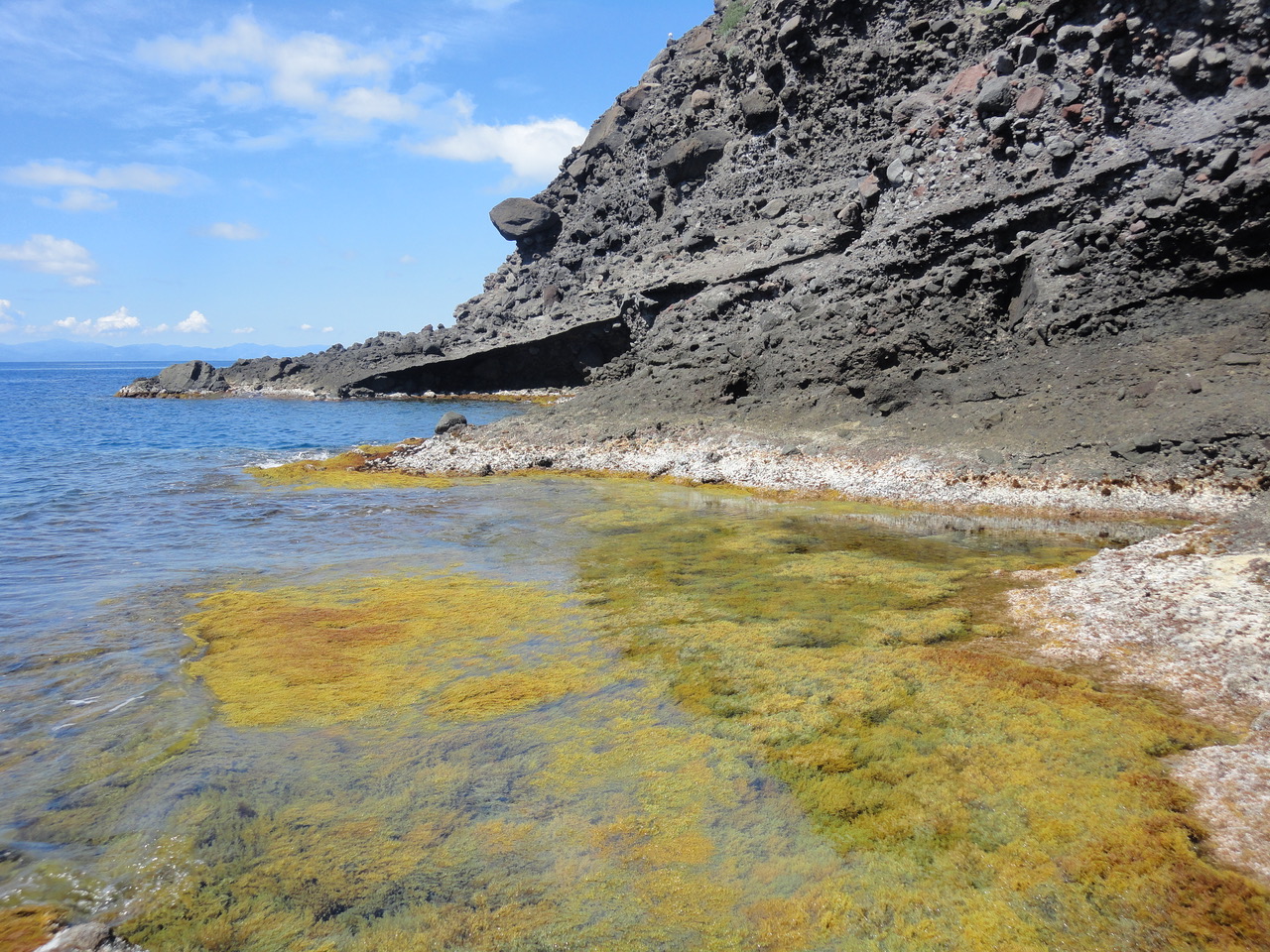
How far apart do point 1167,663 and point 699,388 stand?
55.3ft

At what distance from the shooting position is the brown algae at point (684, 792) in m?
4.29

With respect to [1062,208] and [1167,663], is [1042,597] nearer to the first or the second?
[1167,663]

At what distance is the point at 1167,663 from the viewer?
6984 mm

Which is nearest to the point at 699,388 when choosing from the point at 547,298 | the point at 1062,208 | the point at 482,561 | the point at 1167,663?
the point at 1062,208

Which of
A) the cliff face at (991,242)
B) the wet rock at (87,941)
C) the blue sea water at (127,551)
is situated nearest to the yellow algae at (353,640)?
the blue sea water at (127,551)

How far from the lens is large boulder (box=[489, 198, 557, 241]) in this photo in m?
55.0

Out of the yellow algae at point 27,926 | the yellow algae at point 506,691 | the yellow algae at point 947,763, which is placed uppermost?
the yellow algae at point 947,763

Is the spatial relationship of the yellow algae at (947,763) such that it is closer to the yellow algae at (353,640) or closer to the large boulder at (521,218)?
the yellow algae at (353,640)

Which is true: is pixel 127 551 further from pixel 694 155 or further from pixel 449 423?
pixel 694 155

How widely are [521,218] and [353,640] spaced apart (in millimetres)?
51274

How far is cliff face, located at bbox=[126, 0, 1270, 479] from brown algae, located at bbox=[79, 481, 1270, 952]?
8794 mm

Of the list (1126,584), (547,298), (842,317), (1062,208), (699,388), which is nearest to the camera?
(1126,584)

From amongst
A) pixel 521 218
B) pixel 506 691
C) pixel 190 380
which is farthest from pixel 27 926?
pixel 190 380

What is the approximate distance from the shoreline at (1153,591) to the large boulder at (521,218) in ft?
132
